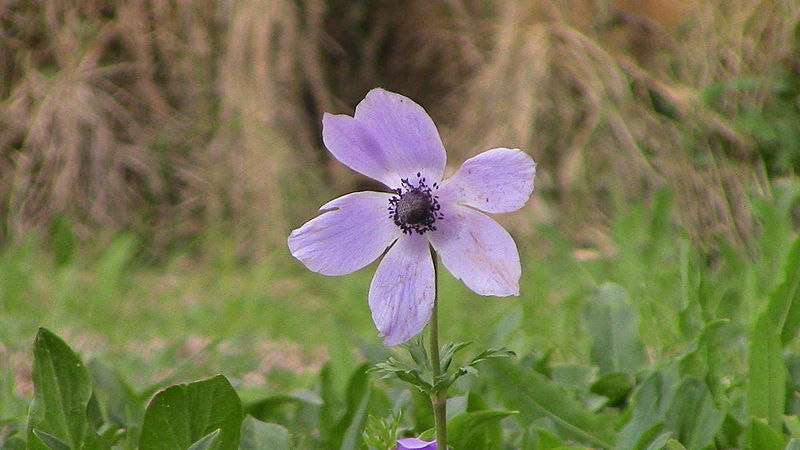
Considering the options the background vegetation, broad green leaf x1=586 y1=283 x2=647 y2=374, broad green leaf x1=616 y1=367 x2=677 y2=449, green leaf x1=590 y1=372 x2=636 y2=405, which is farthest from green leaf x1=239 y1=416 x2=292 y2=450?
the background vegetation

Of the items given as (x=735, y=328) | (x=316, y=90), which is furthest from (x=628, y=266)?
(x=316, y=90)

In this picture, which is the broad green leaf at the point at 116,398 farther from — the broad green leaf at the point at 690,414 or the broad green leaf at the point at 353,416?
the broad green leaf at the point at 690,414

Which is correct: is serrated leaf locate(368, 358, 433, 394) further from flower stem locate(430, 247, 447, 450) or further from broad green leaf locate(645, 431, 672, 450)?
broad green leaf locate(645, 431, 672, 450)

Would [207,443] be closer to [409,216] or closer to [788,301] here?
[409,216]

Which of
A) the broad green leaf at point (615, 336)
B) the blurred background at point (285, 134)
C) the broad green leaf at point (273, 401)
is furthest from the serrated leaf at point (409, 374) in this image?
the blurred background at point (285, 134)

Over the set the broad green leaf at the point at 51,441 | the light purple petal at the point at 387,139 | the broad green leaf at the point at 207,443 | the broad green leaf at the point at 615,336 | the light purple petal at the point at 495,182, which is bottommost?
the broad green leaf at the point at 615,336

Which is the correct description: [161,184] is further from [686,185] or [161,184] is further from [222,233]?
[686,185]

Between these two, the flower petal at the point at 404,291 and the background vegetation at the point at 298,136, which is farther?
the background vegetation at the point at 298,136
